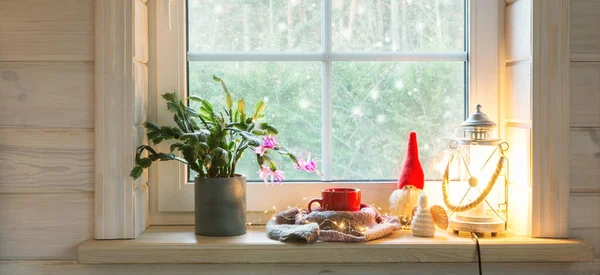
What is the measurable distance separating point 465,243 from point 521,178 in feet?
0.76

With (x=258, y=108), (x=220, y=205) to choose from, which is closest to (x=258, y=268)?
(x=220, y=205)

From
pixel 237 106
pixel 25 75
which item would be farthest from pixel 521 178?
pixel 25 75

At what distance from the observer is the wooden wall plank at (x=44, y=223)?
5.08ft

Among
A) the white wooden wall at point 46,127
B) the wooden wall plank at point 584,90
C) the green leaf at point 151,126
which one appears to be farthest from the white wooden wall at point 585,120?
the white wooden wall at point 46,127

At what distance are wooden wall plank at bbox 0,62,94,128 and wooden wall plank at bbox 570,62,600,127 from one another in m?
1.10

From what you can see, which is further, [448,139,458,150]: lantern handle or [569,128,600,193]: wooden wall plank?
[448,139,458,150]: lantern handle

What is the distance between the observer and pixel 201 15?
5.68 ft

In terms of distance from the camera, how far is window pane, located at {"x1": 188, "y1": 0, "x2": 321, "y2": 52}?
173 cm

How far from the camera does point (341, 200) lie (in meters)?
1.57

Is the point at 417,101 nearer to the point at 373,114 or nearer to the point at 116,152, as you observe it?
the point at 373,114

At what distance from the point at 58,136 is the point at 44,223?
20cm

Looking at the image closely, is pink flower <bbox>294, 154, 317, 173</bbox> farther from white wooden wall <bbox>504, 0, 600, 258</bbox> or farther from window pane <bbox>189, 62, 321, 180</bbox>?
white wooden wall <bbox>504, 0, 600, 258</bbox>

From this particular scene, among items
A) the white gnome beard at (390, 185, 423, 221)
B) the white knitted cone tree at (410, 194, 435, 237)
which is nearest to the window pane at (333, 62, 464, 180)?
the white gnome beard at (390, 185, 423, 221)

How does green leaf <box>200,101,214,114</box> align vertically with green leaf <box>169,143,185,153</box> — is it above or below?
above
